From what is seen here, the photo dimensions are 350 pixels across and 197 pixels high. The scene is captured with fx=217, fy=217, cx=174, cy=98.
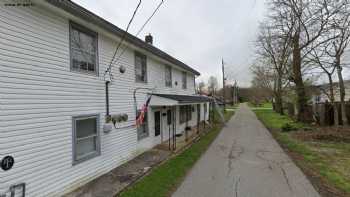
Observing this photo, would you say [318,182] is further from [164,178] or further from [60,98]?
[60,98]

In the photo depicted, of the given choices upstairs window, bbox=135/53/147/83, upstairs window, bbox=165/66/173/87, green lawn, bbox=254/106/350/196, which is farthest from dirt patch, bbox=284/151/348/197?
upstairs window, bbox=165/66/173/87

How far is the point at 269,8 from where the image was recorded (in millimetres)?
18078

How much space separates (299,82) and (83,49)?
1747 cm

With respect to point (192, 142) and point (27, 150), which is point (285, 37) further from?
point (27, 150)

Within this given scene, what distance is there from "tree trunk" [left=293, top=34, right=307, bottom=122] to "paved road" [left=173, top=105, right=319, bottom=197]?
400 inches

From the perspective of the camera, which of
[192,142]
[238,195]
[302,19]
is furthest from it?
[302,19]

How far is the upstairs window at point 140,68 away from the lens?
9.78m

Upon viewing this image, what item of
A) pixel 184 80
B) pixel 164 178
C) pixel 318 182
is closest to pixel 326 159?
pixel 318 182

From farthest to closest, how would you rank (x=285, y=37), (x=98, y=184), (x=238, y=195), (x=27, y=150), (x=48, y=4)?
(x=285, y=37) < (x=98, y=184) < (x=238, y=195) < (x=48, y=4) < (x=27, y=150)

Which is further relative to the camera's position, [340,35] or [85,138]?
[340,35]

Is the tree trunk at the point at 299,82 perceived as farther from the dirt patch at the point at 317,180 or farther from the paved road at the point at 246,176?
the dirt patch at the point at 317,180

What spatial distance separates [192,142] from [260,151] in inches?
150

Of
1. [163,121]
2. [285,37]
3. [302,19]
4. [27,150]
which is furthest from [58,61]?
[285,37]

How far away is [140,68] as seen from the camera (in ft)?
33.3
